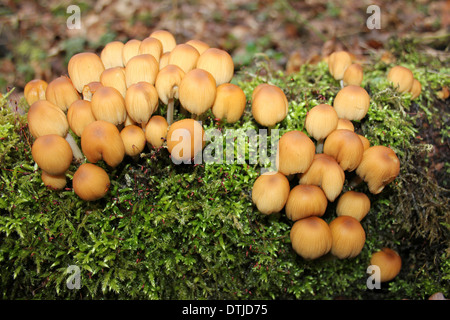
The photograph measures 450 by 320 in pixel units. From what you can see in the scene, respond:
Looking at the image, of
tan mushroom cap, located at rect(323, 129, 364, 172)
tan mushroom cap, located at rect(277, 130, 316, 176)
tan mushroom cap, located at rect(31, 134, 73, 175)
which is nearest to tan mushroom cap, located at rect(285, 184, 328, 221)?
tan mushroom cap, located at rect(277, 130, 316, 176)

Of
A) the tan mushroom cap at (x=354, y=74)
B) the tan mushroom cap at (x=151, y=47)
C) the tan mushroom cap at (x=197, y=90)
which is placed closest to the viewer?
the tan mushroom cap at (x=197, y=90)

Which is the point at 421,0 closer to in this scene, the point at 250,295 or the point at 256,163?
the point at 256,163

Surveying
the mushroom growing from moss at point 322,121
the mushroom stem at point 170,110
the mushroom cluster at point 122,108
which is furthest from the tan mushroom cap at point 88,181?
the mushroom growing from moss at point 322,121

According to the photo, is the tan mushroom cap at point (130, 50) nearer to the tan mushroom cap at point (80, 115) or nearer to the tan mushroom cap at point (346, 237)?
the tan mushroom cap at point (80, 115)

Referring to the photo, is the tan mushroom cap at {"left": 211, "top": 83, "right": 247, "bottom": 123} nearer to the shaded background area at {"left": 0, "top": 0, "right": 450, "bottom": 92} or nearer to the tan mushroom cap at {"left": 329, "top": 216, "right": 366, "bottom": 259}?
the tan mushroom cap at {"left": 329, "top": 216, "right": 366, "bottom": 259}

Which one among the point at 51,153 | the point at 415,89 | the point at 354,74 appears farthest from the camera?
the point at 415,89

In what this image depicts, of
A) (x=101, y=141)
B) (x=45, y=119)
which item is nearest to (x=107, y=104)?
(x=101, y=141)

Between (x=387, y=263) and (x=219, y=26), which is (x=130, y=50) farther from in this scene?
(x=219, y=26)
